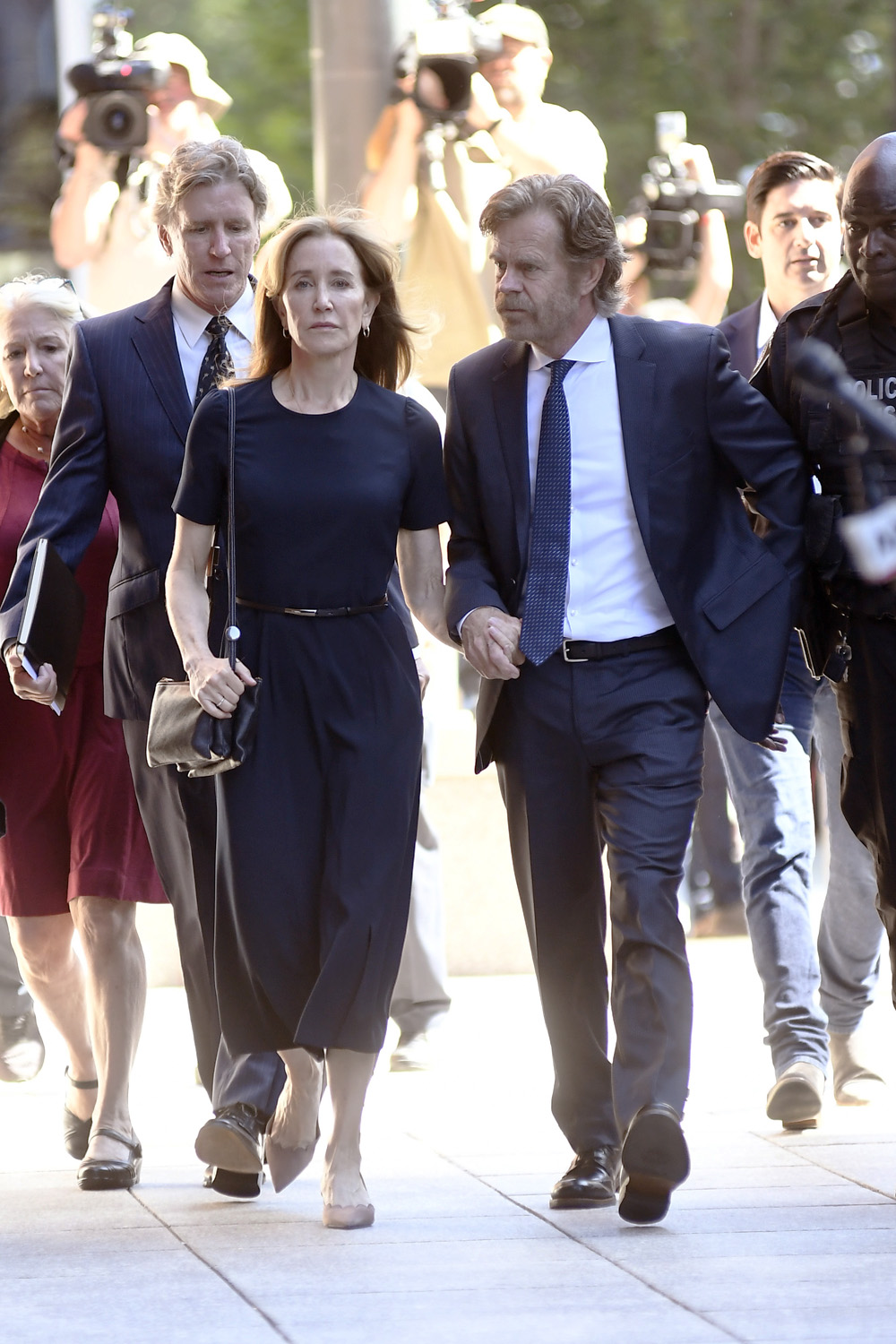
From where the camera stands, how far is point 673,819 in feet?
16.8

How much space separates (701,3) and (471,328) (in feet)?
50.4

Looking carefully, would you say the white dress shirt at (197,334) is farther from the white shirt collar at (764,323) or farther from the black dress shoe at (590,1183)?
the black dress shoe at (590,1183)

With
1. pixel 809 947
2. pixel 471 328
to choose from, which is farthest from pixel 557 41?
pixel 809 947

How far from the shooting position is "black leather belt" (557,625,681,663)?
512 centimetres

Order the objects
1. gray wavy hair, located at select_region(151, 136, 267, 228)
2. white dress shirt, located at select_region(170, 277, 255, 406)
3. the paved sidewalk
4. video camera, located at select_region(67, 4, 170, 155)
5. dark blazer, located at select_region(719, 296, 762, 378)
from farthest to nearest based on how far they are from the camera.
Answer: video camera, located at select_region(67, 4, 170, 155), dark blazer, located at select_region(719, 296, 762, 378), white dress shirt, located at select_region(170, 277, 255, 406), gray wavy hair, located at select_region(151, 136, 267, 228), the paved sidewalk

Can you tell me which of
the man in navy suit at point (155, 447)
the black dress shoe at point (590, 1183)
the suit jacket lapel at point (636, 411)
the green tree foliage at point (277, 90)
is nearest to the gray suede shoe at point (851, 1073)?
the black dress shoe at point (590, 1183)

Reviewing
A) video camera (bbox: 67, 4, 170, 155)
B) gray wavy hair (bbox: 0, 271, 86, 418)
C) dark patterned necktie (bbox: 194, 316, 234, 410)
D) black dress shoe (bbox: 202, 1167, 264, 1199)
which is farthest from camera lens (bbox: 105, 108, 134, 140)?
black dress shoe (bbox: 202, 1167, 264, 1199)

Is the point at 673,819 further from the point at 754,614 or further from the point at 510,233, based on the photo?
the point at 510,233

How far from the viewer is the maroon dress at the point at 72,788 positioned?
5801 millimetres

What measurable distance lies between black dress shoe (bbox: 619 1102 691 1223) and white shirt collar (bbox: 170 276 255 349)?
2.00m

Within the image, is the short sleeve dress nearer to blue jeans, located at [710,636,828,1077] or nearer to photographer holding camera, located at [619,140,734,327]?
blue jeans, located at [710,636,828,1077]

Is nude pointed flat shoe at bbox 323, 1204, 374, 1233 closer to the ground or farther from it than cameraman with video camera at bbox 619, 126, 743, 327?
closer to the ground

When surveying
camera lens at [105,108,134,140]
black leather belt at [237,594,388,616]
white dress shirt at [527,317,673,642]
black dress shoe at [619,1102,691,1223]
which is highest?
camera lens at [105,108,134,140]

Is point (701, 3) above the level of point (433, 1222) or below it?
above
